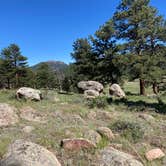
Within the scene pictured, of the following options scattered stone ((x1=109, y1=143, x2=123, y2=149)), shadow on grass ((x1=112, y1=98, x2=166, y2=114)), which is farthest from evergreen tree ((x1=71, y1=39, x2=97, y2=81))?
scattered stone ((x1=109, y1=143, x2=123, y2=149))

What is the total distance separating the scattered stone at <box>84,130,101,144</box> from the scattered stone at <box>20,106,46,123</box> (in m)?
2.40

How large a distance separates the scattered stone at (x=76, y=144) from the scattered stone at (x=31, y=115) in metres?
2.97

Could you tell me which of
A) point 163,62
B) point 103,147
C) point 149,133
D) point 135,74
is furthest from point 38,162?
point 163,62

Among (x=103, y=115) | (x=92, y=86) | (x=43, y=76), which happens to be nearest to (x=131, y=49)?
Result: (x=92, y=86)

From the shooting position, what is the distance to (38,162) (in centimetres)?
455

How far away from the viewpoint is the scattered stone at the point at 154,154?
5.78 meters

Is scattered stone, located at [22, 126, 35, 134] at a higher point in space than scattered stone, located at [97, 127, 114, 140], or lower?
higher

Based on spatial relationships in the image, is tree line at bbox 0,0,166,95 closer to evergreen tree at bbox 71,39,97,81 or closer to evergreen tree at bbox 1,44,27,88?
evergreen tree at bbox 71,39,97,81

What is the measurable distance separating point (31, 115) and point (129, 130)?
13.3ft

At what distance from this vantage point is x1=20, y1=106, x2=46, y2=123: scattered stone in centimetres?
897

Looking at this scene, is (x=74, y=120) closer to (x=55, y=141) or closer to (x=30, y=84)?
(x=55, y=141)

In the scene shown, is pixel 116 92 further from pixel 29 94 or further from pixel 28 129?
pixel 28 129

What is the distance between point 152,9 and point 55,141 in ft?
63.1

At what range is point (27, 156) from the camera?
15.3 feet
